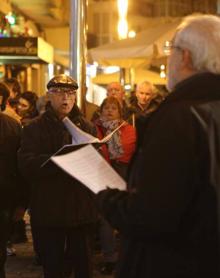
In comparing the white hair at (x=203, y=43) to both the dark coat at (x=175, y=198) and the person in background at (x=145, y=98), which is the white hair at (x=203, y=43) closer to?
the dark coat at (x=175, y=198)

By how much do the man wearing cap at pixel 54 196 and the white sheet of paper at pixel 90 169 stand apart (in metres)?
2.19

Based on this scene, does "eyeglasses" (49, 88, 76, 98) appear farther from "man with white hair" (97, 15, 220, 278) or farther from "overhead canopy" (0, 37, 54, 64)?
"overhead canopy" (0, 37, 54, 64)

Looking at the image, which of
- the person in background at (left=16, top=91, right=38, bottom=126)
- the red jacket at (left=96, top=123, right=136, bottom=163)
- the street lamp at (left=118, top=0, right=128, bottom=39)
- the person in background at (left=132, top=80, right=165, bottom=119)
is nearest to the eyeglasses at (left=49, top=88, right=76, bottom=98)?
the red jacket at (left=96, top=123, right=136, bottom=163)

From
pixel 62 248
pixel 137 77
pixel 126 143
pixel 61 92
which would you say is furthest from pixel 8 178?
pixel 137 77

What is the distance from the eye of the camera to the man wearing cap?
5.55 metres

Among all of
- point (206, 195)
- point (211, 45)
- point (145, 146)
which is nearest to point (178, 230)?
point (206, 195)

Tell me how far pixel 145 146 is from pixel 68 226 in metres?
2.82

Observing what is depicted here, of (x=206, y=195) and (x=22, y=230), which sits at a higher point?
(x=206, y=195)

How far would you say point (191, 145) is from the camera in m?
2.80

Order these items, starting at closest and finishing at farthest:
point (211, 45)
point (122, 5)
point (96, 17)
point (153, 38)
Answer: point (211, 45), point (153, 38), point (122, 5), point (96, 17)

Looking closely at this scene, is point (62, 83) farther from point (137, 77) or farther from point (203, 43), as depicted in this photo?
point (137, 77)

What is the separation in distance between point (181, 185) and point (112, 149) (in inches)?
189

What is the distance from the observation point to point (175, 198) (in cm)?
278

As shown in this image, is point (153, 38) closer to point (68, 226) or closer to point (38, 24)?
point (68, 226)
